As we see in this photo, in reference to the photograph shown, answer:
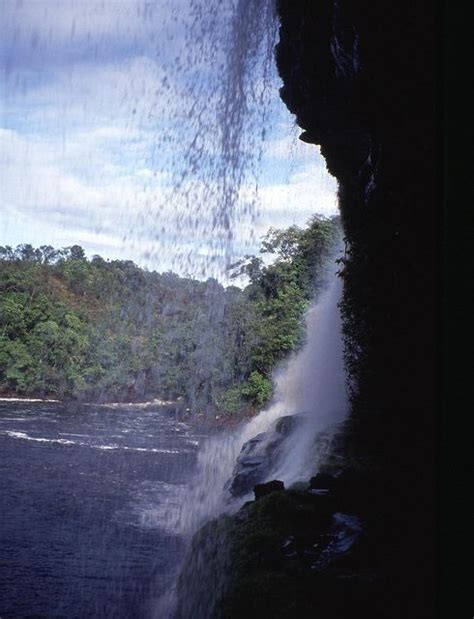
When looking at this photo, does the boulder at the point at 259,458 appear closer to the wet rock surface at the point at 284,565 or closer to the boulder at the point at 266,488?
the boulder at the point at 266,488

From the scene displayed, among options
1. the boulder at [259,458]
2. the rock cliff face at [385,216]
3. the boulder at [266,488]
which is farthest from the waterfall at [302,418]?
the boulder at [266,488]

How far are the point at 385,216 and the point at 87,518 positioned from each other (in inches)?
483

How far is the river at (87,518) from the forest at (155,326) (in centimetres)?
792

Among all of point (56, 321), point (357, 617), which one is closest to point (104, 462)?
point (357, 617)

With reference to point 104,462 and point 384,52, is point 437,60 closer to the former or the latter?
point 384,52

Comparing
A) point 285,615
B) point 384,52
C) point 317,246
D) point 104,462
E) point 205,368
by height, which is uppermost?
point 317,246

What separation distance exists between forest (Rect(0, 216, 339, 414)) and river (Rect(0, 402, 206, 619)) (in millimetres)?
7916

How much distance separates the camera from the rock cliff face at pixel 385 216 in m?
2.75

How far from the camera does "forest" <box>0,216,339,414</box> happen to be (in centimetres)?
3312

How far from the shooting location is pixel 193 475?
21375mm

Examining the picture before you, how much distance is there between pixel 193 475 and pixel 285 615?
647 inches

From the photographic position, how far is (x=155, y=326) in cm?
5541

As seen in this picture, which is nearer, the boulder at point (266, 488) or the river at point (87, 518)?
the boulder at point (266, 488)

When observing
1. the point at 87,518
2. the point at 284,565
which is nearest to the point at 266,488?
the point at 284,565
